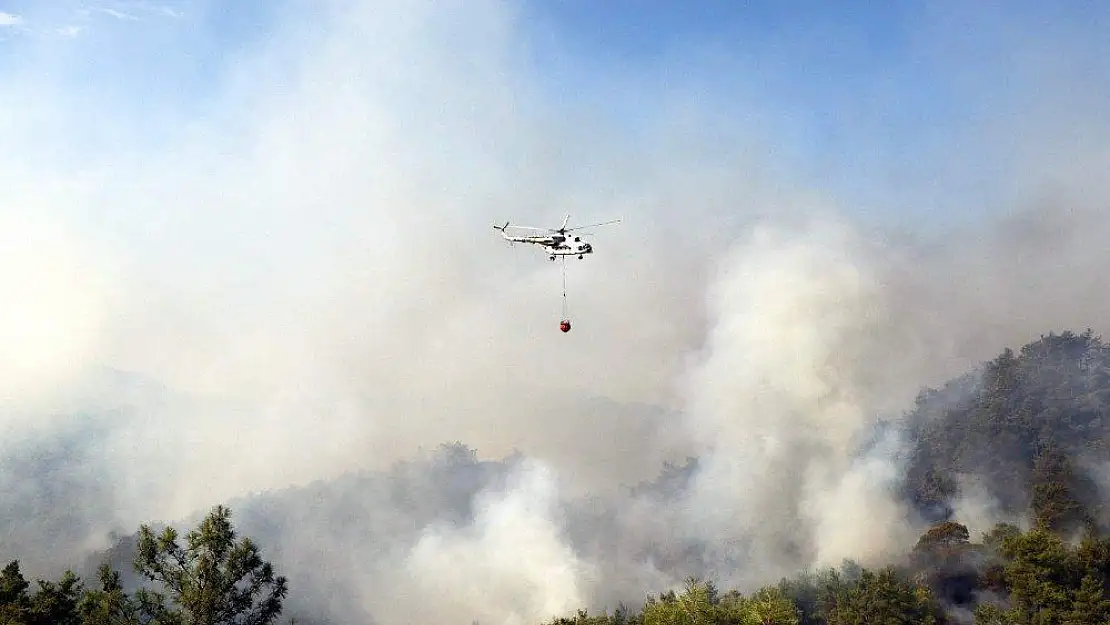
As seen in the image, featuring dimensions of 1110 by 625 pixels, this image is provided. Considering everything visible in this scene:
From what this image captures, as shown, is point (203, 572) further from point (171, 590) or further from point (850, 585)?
point (850, 585)

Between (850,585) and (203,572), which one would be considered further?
(850,585)

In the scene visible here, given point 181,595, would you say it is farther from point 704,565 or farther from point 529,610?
point 704,565

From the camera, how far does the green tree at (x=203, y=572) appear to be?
79.0 m

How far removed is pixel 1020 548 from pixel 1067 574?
→ 225 inches

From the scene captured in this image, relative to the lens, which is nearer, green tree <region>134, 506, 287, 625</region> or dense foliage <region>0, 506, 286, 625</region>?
dense foliage <region>0, 506, 286, 625</region>

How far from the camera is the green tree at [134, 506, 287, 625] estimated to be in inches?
3110

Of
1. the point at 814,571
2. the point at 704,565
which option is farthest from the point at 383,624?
the point at 814,571

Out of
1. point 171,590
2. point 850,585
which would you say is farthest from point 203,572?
point 850,585

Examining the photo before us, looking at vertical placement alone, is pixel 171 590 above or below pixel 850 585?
below

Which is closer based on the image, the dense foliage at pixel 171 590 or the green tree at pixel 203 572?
the dense foliage at pixel 171 590

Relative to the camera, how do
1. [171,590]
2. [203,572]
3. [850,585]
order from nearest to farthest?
1. [203,572]
2. [171,590]
3. [850,585]

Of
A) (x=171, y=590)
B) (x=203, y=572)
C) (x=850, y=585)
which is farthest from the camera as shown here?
(x=850, y=585)

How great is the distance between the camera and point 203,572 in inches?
3164

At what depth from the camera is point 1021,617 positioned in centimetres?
10719
